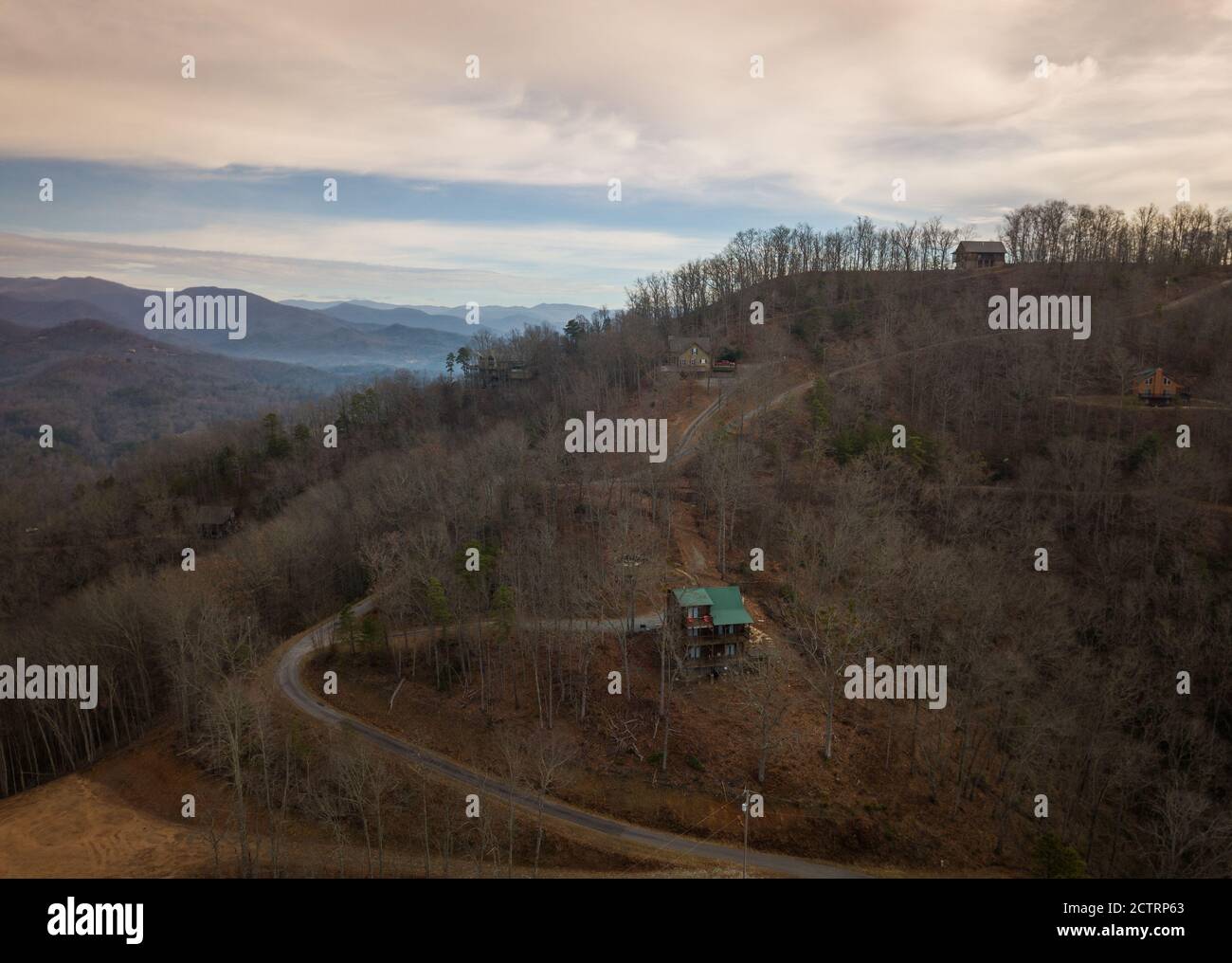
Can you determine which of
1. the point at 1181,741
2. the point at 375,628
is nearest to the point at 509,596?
the point at 375,628

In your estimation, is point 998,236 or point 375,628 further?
point 998,236

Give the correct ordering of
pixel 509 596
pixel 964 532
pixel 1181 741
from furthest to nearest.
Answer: pixel 964 532
pixel 509 596
pixel 1181 741

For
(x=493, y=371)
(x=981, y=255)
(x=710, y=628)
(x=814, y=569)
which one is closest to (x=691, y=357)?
(x=493, y=371)

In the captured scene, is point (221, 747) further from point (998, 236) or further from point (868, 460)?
point (998, 236)

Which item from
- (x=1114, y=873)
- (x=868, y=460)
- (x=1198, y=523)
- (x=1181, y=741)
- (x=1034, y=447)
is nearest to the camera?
(x=1114, y=873)

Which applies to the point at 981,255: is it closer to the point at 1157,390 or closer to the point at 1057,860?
the point at 1157,390

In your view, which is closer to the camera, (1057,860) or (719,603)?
(1057,860)
